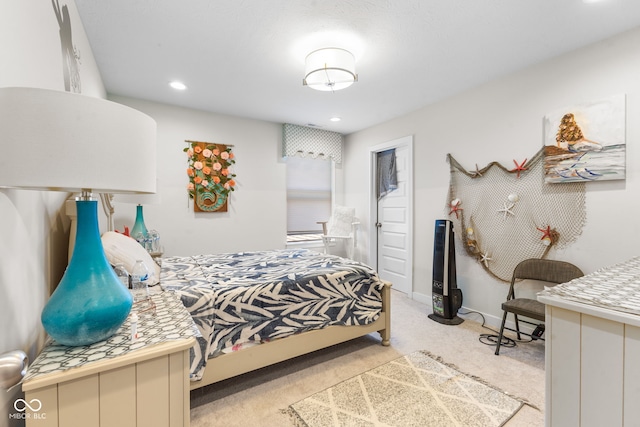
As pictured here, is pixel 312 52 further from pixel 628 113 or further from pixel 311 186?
pixel 311 186

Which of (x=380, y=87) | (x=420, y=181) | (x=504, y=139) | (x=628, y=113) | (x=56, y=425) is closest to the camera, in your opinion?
(x=56, y=425)

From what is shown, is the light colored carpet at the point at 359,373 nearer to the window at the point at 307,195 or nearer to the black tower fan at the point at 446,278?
the black tower fan at the point at 446,278

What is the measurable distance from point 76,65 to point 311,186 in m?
3.27

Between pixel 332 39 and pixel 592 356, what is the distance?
2.27 m

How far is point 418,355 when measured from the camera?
7.47 feet

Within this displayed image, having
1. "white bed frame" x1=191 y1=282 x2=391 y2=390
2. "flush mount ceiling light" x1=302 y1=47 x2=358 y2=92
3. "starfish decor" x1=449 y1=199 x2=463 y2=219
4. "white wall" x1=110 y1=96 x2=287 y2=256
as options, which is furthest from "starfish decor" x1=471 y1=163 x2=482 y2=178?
"white wall" x1=110 y1=96 x2=287 y2=256

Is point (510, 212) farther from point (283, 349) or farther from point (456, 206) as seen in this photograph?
point (283, 349)

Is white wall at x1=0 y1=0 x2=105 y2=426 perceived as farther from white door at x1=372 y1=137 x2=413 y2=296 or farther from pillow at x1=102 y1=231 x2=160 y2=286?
white door at x1=372 y1=137 x2=413 y2=296

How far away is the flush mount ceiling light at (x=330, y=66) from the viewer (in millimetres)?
2100

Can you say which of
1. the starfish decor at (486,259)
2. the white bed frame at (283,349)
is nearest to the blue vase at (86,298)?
the white bed frame at (283,349)

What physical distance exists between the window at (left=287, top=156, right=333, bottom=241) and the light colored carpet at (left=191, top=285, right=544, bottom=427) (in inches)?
88.4

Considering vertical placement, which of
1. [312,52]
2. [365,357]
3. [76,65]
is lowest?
[365,357]

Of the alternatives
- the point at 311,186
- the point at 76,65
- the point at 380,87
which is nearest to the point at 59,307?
the point at 76,65

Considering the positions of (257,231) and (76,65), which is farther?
(257,231)
